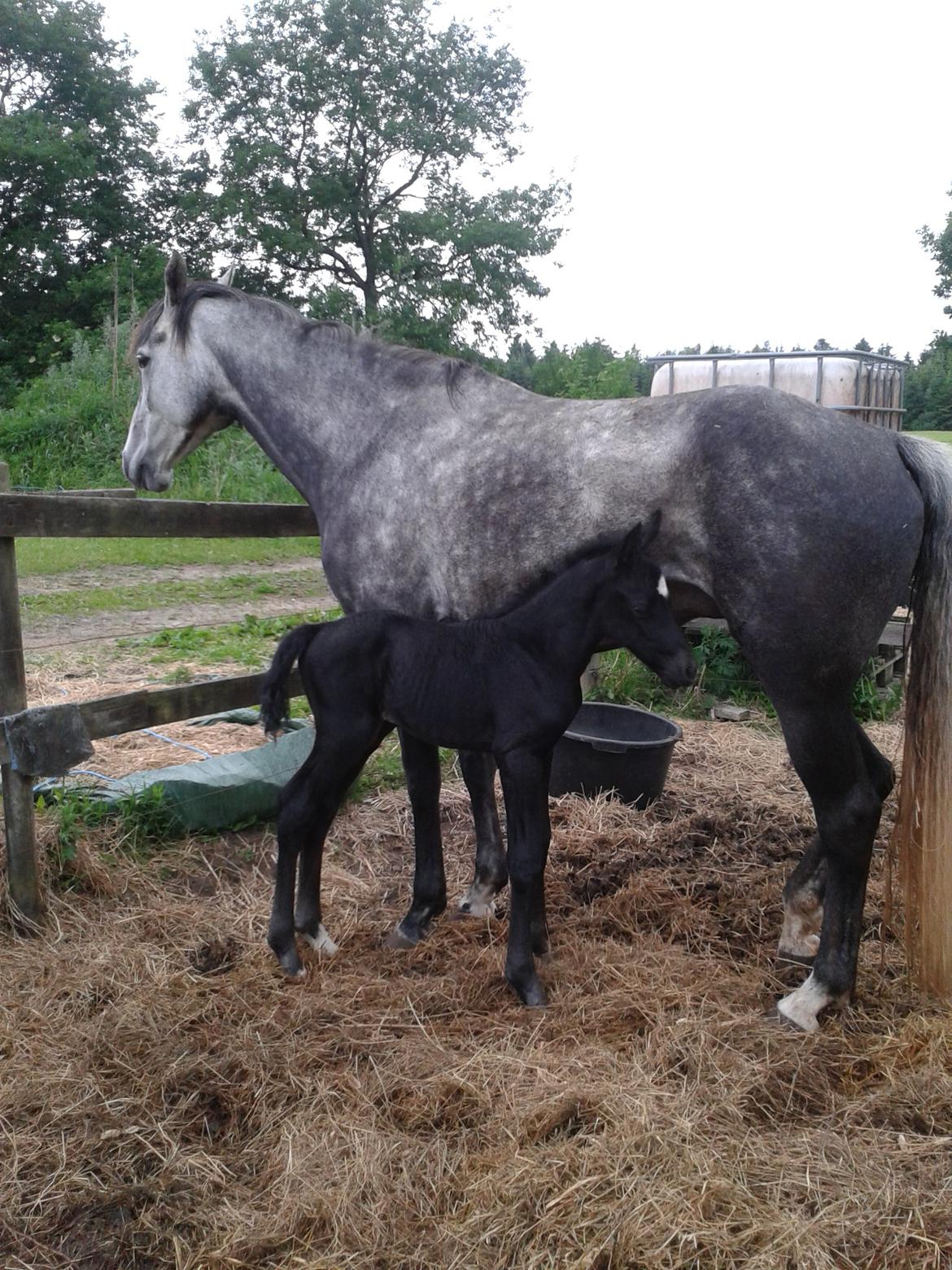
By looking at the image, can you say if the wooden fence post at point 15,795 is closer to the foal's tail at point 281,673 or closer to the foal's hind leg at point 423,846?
the foal's tail at point 281,673

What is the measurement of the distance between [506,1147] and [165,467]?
114 inches

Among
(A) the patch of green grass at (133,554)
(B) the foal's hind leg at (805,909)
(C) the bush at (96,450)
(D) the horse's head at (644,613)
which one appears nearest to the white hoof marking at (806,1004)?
(B) the foal's hind leg at (805,909)

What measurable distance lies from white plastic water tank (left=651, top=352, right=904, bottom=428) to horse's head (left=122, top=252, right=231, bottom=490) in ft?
17.1

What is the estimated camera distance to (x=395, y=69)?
73.2 ft

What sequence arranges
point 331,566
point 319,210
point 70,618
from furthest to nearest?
point 319,210, point 70,618, point 331,566

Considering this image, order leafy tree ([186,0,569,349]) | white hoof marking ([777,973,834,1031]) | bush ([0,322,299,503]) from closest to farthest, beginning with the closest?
white hoof marking ([777,973,834,1031]) < bush ([0,322,299,503]) < leafy tree ([186,0,569,349])

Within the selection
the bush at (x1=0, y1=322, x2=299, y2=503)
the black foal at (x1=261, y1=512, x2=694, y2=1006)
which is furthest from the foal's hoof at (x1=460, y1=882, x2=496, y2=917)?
the bush at (x1=0, y1=322, x2=299, y2=503)

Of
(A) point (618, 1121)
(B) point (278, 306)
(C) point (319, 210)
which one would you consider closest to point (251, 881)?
(A) point (618, 1121)

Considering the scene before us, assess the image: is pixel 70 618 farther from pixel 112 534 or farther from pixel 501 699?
pixel 501 699

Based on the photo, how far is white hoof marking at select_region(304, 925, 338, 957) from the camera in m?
3.28

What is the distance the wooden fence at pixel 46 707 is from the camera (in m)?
3.22

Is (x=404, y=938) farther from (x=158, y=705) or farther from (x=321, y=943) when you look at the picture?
(x=158, y=705)

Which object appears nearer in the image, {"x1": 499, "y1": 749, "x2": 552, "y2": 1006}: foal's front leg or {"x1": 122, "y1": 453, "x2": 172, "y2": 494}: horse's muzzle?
{"x1": 499, "y1": 749, "x2": 552, "y2": 1006}: foal's front leg

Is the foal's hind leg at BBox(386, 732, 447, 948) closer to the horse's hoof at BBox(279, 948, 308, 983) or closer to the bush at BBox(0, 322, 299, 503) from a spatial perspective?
the horse's hoof at BBox(279, 948, 308, 983)
